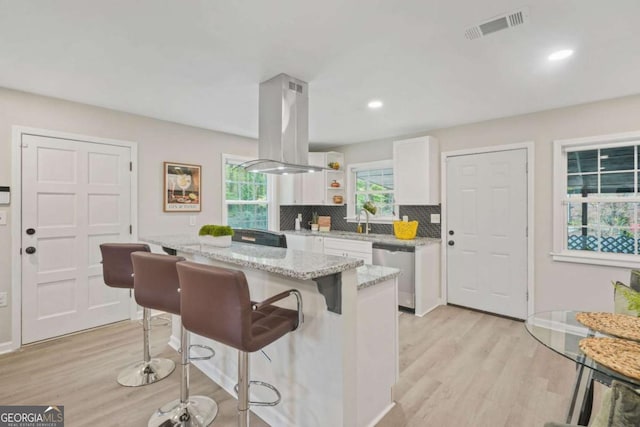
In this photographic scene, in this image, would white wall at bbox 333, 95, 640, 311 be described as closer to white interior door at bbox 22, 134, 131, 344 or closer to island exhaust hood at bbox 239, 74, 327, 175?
island exhaust hood at bbox 239, 74, 327, 175

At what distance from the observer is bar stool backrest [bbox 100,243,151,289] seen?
236 cm

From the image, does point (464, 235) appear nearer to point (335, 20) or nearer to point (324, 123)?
point (324, 123)

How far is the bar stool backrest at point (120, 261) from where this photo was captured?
2.36 meters

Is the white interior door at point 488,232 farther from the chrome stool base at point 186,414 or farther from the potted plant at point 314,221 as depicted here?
the chrome stool base at point 186,414

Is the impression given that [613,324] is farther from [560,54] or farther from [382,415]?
[560,54]

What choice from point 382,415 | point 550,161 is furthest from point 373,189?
point 382,415

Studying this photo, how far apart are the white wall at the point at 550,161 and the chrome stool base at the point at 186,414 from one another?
11.5 ft

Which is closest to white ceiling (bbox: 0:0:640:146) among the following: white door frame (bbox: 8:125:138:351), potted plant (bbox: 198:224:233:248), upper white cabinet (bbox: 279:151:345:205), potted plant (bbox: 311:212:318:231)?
white door frame (bbox: 8:125:138:351)

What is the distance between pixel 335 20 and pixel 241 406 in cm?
215

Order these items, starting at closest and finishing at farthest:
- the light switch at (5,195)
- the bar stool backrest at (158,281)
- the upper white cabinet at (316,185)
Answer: the bar stool backrest at (158,281), the light switch at (5,195), the upper white cabinet at (316,185)

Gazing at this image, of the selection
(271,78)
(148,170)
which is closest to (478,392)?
(271,78)

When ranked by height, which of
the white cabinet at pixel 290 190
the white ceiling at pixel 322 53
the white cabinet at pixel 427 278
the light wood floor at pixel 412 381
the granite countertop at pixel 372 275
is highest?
the white ceiling at pixel 322 53

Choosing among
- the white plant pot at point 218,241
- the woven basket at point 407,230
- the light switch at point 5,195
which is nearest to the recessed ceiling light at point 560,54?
the woven basket at point 407,230

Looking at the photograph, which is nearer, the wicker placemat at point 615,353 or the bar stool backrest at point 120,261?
the wicker placemat at point 615,353
